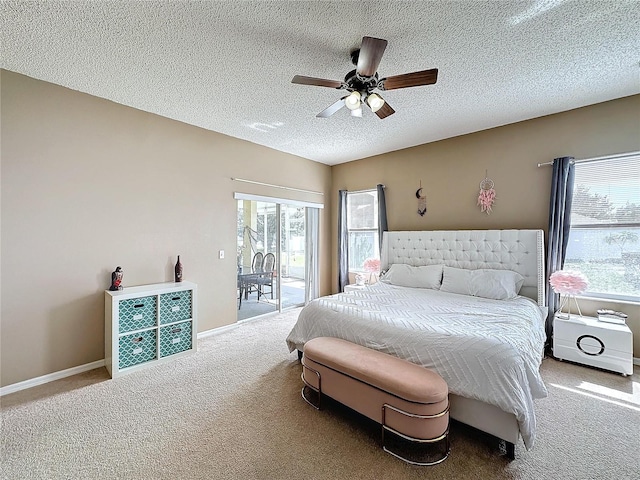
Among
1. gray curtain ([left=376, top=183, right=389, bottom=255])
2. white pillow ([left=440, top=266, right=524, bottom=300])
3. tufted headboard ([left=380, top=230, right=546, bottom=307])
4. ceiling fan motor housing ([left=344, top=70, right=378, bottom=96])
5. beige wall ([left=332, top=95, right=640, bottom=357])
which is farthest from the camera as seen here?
gray curtain ([left=376, top=183, right=389, bottom=255])

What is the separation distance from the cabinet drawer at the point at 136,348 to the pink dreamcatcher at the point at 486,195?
4661mm

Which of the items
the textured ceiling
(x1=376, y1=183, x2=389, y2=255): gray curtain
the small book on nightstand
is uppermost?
the textured ceiling

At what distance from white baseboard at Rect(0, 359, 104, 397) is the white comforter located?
86.4 inches

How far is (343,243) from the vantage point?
5691mm

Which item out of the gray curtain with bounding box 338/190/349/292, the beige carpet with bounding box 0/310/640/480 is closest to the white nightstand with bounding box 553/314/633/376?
the beige carpet with bounding box 0/310/640/480

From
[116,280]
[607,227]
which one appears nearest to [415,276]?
[607,227]

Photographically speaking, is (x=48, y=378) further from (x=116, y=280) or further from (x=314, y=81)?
(x=314, y=81)

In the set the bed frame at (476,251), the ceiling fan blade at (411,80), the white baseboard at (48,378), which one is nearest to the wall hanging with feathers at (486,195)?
the bed frame at (476,251)

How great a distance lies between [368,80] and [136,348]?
3.59 metres

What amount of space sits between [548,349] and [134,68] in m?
5.53

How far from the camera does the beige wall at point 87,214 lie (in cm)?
260

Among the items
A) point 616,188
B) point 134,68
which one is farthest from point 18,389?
point 616,188

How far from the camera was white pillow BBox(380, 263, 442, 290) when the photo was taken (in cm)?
395

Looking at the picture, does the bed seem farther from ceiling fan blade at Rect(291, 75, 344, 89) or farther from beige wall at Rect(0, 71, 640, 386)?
ceiling fan blade at Rect(291, 75, 344, 89)
